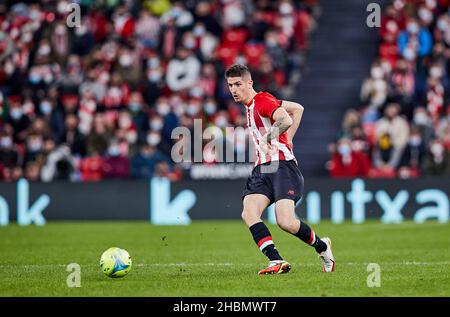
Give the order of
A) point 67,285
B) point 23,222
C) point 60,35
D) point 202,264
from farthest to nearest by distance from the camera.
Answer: point 60,35 < point 23,222 < point 202,264 < point 67,285

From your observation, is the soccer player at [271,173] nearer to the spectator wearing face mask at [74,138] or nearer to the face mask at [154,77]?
the spectator wearing face mask at [74,138]

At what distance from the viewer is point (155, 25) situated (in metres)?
26.5

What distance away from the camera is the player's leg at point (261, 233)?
11.4 metres

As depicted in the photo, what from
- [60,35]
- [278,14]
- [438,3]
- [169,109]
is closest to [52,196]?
[169,109]

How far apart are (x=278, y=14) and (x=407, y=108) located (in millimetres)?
4722

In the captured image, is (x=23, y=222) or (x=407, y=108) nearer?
(x=23, y=222)

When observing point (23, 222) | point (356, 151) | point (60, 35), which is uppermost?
point (60, 35)

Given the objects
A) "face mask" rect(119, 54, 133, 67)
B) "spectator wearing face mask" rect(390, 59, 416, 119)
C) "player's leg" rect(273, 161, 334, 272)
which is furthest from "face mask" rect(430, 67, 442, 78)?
"player's leg" rect(273, 161, 334, 272)

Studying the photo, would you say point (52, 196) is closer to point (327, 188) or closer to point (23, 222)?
point (23, 222)

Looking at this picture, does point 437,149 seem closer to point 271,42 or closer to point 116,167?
point 271,42

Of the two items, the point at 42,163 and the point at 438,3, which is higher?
the point at 438,3

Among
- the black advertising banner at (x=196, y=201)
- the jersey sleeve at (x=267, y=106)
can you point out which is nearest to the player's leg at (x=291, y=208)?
the jersey sleeve at (x=267, y=106)

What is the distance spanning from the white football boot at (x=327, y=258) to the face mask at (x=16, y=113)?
46.5 feet

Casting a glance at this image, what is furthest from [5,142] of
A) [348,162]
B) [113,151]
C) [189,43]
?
[348,162]
